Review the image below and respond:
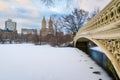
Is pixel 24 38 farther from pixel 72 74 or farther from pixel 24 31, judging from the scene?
pixel 72 74

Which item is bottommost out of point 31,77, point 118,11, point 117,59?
point 31,77

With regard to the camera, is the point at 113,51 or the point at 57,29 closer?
the point at 113,51

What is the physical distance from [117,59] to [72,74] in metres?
3.22

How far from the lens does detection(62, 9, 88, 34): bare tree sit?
1158 inches

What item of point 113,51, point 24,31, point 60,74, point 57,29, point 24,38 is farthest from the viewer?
point 24,31

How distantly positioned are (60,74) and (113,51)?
3038 mm

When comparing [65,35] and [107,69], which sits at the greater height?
[65,35]

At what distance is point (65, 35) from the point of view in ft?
103

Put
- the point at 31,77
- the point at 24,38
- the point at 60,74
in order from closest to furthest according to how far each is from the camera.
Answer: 1. the point at 31,77
2. the point at 60,74
3. the point at 24,38

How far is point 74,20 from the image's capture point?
30000 mm

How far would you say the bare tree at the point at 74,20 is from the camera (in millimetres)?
29422

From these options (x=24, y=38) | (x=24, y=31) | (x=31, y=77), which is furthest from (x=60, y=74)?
(x=24, y=31)

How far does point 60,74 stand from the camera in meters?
7.39

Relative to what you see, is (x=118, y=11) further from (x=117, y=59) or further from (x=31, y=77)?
(x=31, y=77)
